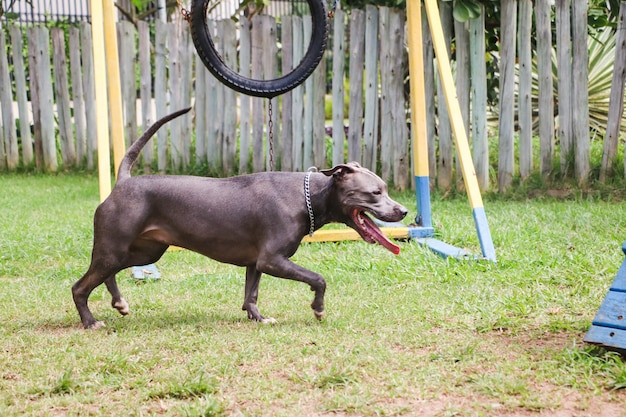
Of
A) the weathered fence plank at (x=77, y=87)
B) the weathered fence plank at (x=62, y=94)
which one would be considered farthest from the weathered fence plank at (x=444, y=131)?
the weathered fence plank at (x=62, y=94)

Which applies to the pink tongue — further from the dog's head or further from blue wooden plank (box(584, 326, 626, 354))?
blue wooden plank (box(584, 326, 626, 354))

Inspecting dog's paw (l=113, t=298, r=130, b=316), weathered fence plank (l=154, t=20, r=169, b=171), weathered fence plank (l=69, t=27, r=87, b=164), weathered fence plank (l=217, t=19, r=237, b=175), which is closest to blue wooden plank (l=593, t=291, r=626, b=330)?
dog's paw (l=113, t=298, r=130, b=316)

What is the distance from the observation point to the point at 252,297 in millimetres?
5465

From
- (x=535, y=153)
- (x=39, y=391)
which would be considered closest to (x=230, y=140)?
(x=535, y=153)

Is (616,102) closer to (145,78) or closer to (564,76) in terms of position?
(564,76)

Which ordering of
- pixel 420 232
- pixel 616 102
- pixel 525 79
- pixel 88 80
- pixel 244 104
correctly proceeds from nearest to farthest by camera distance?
pixel 420 232, pixel 616 102, pixel 525 79, pixel 244 104, pixel 88 80

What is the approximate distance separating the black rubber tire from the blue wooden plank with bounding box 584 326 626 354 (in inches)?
123

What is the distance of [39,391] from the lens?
13.5 ft

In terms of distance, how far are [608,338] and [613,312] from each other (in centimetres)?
13

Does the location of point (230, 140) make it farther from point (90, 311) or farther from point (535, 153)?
point (90, 311)

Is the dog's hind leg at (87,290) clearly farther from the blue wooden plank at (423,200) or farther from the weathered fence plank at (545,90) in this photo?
the weathered fence plank at (545,90)

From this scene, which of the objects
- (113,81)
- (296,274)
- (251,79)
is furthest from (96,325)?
(113,81)

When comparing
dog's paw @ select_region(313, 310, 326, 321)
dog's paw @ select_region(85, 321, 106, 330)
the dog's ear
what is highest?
the dog's ear

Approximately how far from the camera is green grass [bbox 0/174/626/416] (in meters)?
3.95
